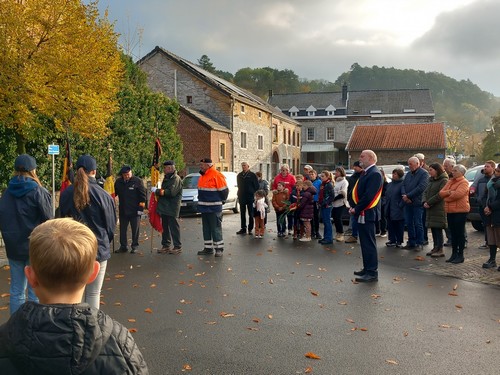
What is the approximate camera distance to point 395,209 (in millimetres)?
11969

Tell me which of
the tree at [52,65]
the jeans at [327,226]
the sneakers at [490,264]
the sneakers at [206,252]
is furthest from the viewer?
the tree at [52,65]

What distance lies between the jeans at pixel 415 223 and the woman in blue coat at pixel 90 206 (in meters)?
8.11

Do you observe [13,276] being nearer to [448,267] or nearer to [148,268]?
[148,268]

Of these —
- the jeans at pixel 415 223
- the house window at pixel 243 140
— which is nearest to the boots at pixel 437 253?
the jeans at pixel 415 223

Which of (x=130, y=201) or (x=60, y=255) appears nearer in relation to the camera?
(x=60, y=255)

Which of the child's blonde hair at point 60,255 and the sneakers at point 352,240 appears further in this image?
the sneakers at point 352,240

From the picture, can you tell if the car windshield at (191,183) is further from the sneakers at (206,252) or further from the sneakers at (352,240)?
the sneakers at (206,252)

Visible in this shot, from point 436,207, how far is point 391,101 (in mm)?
70313

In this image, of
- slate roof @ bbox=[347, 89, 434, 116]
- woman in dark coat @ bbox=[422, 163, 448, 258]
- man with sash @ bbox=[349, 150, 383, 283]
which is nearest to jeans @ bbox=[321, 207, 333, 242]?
woman in dark coat @ bbox=[422, 163, 448, 258]

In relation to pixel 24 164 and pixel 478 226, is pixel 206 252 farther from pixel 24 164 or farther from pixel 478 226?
pixel 478 226

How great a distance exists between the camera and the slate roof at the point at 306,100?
7694 cm

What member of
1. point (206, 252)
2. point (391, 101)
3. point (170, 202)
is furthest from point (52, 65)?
point (391, 101)

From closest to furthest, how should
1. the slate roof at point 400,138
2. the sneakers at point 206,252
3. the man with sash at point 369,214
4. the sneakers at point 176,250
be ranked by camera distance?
the man with sash at point 369,214, the sneakers at point 206,252, the sneakers at point 176,250, the slate roof at point 400,138

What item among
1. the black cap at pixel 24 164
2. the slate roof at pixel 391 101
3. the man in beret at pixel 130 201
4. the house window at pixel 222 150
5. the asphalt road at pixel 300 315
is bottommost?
the asphalt road at pixel 300 315
